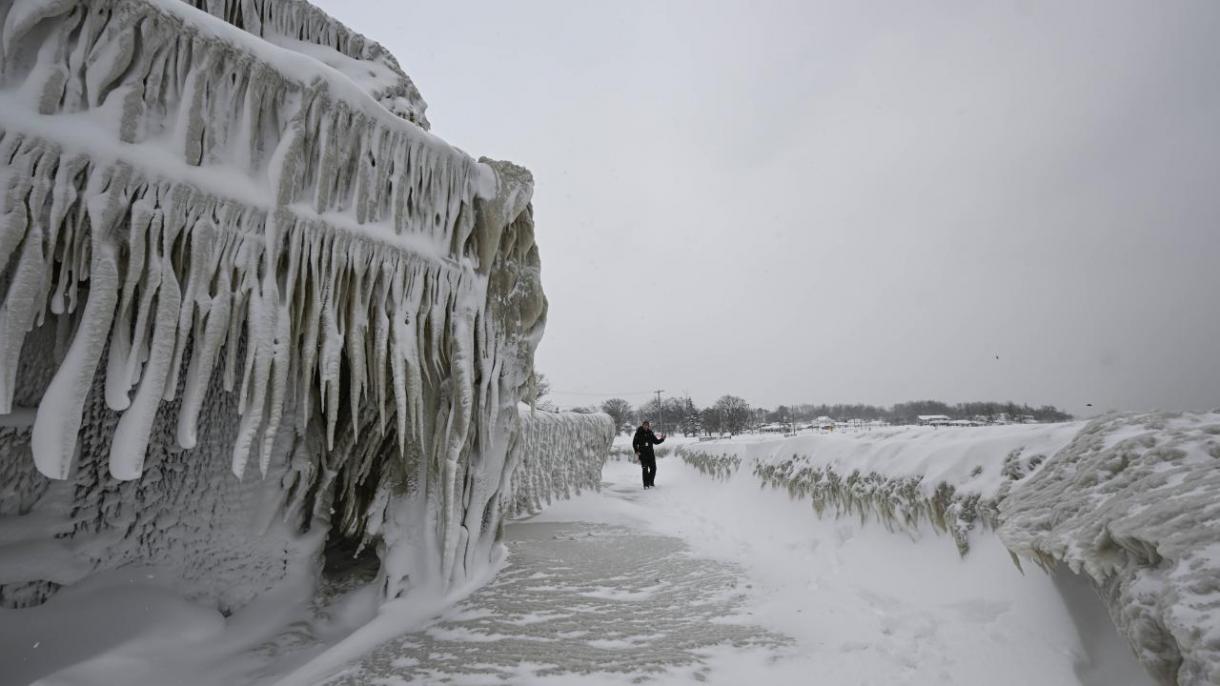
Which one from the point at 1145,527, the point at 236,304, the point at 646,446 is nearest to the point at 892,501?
the point at 1145,527

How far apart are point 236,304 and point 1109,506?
438 cm

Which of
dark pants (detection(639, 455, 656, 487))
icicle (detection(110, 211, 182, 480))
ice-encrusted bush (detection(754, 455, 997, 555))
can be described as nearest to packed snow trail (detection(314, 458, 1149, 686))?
ice-encrusted bush (detection(754, 455, 997, 555))

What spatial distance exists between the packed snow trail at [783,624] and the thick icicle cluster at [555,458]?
3438 mm

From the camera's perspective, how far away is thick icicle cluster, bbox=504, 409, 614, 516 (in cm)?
885

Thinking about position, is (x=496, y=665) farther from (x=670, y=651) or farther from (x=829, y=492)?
(x=829, y=492)

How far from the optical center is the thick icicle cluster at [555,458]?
8.85 meters

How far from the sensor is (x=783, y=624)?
134 inches

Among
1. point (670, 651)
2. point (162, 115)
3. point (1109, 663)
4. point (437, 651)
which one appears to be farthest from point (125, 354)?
point (1109, 663)

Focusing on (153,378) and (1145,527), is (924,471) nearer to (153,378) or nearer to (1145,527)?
(1145,527)

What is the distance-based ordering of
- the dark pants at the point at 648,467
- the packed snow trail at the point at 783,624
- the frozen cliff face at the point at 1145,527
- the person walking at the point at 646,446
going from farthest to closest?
1. the dark pants at the point at 648,467
2. the person walking at the point at 646,446
3. the packed snow trail at the point at 783,624
4. the frozen cliff face at the point at 1145,527

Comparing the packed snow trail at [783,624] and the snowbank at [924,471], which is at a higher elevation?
the snowbank at [924,471]

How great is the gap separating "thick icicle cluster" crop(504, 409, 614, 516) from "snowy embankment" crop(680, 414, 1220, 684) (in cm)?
562

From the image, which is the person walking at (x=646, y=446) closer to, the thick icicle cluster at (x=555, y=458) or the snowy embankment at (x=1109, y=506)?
the thick icicle cluster at (x=555, y=458)

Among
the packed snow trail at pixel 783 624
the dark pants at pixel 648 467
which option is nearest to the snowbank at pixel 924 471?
the packed snow trail at pixel 783 624
